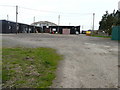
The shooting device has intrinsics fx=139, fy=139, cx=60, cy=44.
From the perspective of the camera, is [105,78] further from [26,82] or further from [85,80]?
[26,82]

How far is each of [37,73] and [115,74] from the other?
8.72ft

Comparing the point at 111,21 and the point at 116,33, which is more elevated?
the point at 111,21

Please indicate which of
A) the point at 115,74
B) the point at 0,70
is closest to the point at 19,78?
the point at 0,70

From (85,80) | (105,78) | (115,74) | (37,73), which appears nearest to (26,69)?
(37,73)

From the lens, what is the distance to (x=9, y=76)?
414 cm

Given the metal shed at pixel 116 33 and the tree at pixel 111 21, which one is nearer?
the metal shed at pixel 116 33

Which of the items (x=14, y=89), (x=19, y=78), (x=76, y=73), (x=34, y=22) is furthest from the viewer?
(x=34, y=22)

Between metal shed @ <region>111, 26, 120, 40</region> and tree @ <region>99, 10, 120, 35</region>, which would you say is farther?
tree @ <region>99, 10, 120, 35</region>

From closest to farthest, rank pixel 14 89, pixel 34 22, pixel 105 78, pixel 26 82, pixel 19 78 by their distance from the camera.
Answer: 1. pixel 14 89
2. pixel 26 82
3. pixel 19 78
4. pixel 105 78
5. pixel 34 22

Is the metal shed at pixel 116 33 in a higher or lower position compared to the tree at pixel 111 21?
lower

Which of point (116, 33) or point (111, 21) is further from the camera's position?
point (111, 21)

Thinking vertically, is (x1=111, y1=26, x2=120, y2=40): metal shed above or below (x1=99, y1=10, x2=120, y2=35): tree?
below

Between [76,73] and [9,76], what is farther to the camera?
[76,73]

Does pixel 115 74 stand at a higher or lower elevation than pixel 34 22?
lower
